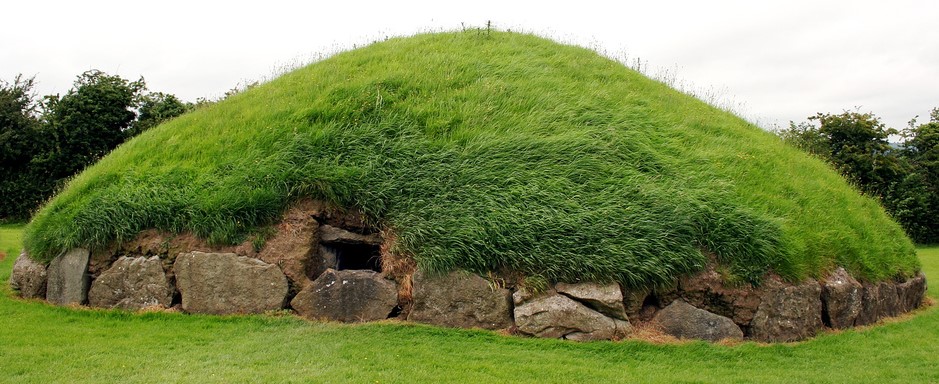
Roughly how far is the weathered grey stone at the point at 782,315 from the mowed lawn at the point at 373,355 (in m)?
0.23

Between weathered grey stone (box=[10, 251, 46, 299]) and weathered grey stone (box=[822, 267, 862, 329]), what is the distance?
10835 millimetres

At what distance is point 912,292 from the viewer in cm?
1074

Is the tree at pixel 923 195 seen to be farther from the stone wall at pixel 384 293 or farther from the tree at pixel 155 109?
the tree at pixel 155 109

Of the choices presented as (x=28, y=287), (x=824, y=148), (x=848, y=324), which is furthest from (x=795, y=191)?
(x=824, y=148)

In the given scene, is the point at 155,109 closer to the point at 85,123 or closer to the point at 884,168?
the point at 85,123

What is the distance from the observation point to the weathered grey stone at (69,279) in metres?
9.24

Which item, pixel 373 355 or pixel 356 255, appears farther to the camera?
pixel 356 255

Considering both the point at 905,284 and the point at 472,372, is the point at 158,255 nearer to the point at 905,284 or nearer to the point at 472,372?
the point at 472,372

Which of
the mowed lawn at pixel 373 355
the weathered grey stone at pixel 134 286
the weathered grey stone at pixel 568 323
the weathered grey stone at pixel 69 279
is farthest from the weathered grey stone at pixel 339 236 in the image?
the weathered grey stone at pixel 69 279

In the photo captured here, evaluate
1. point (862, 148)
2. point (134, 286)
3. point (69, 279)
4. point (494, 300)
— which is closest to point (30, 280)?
point (69, 279)

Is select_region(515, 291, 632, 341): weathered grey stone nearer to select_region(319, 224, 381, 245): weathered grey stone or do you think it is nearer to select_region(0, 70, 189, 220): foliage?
select_region(319, 224, 381, 245): weathered grey stone

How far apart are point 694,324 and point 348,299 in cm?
432

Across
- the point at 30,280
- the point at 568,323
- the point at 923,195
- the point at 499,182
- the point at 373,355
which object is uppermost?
the point at 923,195

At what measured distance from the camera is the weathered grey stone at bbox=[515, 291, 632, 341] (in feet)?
26.2
